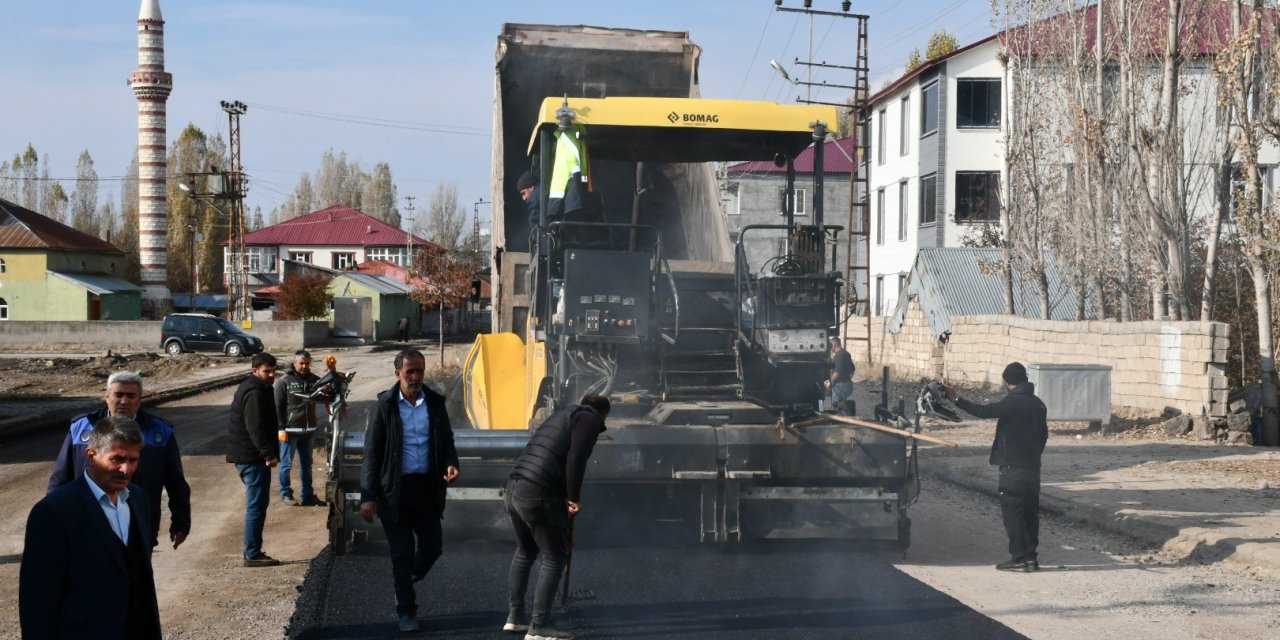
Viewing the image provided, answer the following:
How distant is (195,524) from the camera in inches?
414

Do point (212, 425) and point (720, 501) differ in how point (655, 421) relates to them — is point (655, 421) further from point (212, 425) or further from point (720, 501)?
point (212, 425)

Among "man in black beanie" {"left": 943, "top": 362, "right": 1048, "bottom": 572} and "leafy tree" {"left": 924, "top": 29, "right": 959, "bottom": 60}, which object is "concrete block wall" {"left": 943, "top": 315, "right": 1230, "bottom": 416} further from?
"leafy tree" {"left": 924, "top": 29, "right": 959, "bottom": 60}

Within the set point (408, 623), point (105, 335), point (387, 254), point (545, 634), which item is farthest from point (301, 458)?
point (387, 254)

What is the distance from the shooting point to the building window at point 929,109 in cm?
3666

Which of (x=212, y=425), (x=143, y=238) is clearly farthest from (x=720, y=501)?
(x=143, y=238)

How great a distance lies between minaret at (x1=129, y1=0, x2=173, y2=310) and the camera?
62.2 metres

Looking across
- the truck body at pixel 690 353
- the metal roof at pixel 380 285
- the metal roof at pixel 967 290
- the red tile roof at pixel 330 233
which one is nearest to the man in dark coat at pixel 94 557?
the truck body at pixel 690 353

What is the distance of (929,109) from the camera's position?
37281 millimetres

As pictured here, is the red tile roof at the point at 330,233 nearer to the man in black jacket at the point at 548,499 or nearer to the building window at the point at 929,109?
the building window at the point at 929,109

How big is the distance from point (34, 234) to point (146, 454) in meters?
59.0

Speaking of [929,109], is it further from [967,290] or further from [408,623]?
[408,623]

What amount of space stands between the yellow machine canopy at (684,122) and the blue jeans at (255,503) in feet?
9.90

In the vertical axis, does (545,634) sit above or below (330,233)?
below

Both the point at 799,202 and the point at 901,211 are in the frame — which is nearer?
the point at 799,202
